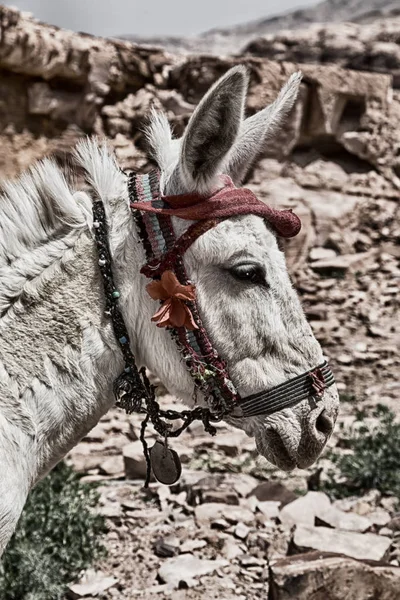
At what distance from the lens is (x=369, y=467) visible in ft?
20.4

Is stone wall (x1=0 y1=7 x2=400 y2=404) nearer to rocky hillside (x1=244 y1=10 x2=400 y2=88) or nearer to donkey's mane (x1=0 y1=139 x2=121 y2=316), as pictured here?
rocky hillside (x1=244 y1=10 x2=400 y2=88)

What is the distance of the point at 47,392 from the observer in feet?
6.32

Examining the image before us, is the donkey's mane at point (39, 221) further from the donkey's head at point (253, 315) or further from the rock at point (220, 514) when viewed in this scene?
the rock at point (220, 514)

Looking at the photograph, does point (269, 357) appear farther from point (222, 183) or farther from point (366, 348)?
point (366, 348)

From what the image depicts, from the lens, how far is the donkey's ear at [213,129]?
1870 millimetres

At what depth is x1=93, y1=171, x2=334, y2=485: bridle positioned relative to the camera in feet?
6.56

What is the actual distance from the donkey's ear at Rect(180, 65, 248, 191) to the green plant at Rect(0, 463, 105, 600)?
115 inches

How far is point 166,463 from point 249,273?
0.72 m

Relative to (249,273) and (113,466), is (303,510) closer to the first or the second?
(113,466)

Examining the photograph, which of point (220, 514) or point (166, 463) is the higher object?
point (166, 463)

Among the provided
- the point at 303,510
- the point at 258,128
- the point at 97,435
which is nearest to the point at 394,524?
the point at 303,510

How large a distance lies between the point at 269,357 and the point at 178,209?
0.51 metres

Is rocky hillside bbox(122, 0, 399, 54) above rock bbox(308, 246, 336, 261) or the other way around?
the other way around

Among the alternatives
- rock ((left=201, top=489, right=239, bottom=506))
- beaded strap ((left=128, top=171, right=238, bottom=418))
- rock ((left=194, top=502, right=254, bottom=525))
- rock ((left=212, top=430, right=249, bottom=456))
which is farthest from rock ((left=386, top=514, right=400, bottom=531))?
beaded strap ((left=128, top=171, right=238, bottom=418))
